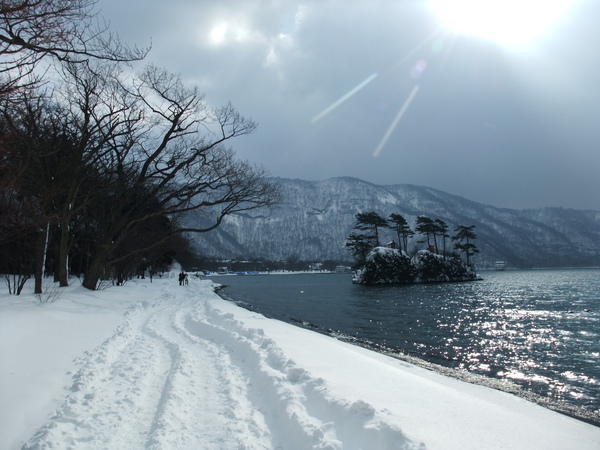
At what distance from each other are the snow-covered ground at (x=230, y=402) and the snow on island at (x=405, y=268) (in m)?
54.9

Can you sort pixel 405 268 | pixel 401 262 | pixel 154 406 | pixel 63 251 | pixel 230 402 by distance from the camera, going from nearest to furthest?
pixel 154 406, pixel 230 402, pixel 63 251, pixel 401 262, pixel 405 268

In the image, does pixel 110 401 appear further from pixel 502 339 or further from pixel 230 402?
pixel 502 339

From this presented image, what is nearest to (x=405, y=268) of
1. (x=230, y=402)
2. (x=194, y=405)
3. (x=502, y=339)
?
(x=502, y=339)

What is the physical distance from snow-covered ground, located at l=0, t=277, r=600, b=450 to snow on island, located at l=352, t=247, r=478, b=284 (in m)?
54.9

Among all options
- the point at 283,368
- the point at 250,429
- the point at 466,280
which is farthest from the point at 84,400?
the point at 466,280

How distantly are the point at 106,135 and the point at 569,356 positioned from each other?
2246 centimetres

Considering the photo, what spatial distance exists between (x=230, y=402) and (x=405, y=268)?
63331 millimetres

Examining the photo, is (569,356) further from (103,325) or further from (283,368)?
(103,325)

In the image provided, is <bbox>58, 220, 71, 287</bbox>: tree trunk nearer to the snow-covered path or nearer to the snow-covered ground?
the snow-covered ground

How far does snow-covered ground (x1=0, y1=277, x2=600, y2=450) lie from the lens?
425 centimetres

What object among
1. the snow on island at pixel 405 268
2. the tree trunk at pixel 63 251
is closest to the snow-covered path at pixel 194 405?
the tree trunk at pixel 63 251

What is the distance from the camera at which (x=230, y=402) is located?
543 cm

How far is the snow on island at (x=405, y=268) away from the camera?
208 ft

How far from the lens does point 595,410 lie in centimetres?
Result: 774
